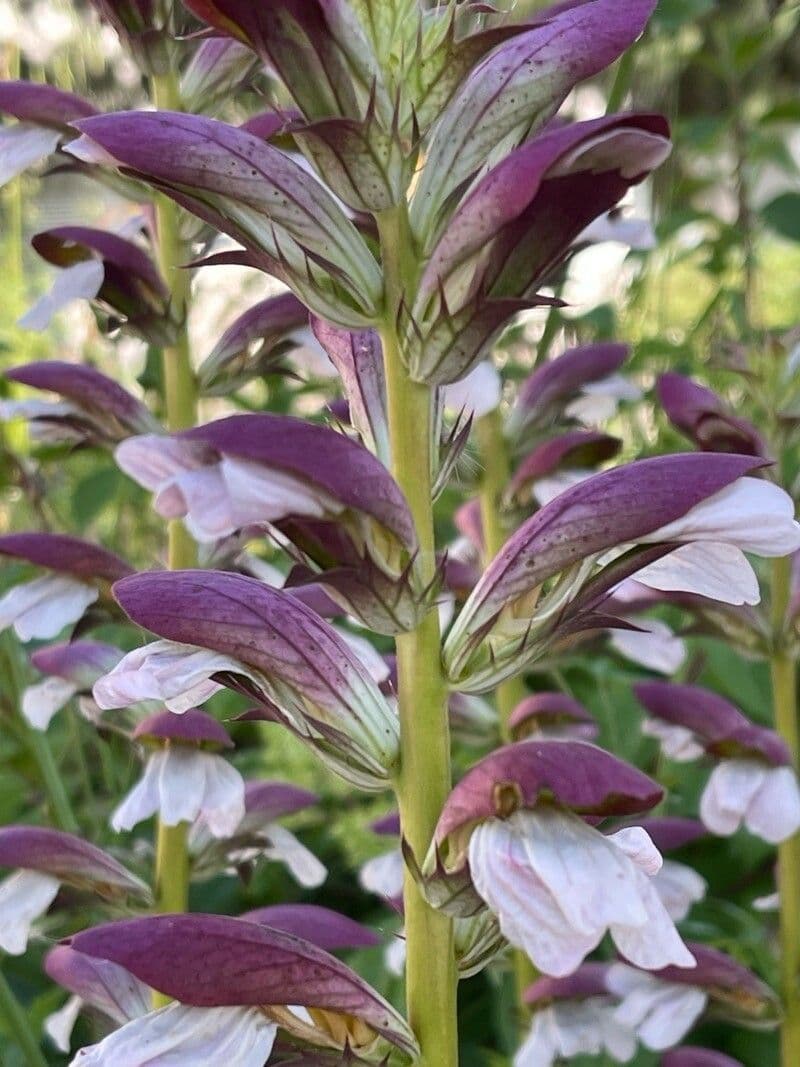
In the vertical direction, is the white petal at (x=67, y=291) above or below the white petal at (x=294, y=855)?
above

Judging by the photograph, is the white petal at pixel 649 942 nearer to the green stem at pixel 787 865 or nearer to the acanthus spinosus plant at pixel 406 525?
the acanthus spinosus plant at pixel 406 525

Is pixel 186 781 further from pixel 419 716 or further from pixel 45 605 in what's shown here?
pixel 419 716

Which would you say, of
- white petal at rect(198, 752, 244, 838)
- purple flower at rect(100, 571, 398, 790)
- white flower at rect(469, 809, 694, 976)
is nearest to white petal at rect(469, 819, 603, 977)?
white flower at rect(469, 809, 694, 976)

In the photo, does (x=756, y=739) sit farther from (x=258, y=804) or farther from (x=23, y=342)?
(x=23, y=342)

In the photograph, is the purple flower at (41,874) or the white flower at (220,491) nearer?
the white flower at (220,491)

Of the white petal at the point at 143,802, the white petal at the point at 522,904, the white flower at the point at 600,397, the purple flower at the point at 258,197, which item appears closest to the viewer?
the white petal at the point at 522,904

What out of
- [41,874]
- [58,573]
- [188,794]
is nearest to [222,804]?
[188,794]

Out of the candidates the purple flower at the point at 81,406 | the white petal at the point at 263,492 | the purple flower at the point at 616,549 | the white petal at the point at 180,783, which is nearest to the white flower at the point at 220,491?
the white petal at the point at 263,492
